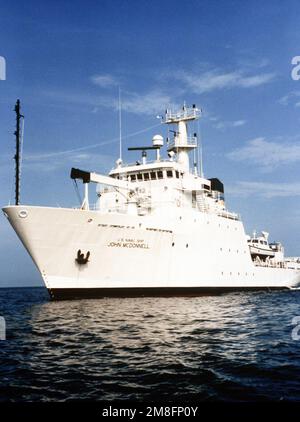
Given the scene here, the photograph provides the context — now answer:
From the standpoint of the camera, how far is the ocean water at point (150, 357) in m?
8.47

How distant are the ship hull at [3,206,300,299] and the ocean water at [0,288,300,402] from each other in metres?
5.97

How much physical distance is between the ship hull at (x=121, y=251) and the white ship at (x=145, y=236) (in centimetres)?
6

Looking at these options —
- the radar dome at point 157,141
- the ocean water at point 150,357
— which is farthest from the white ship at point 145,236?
the ocean water at point 150,357

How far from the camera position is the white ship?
2538 cm

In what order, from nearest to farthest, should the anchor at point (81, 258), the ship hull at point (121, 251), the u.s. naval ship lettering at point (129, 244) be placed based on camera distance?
the ship hull at point (121, 251) < the anchor at point (81, 258) < the u.s. naval ship lettering at point (129, 244)

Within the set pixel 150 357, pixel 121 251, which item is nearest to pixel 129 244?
pixel 121 251

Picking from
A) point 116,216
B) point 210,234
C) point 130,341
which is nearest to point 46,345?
point 130,341

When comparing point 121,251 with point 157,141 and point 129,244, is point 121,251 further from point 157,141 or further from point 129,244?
point 157,141

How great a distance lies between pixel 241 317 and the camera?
19422 millimetres

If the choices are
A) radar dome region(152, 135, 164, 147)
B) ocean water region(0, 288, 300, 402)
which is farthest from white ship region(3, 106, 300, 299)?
ocean water region(0, 288, 300, 402)

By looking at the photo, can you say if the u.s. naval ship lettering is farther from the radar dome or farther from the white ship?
the radar dome

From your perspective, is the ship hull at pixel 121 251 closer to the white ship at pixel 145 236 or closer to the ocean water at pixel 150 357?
the white ship at pixel 145 236

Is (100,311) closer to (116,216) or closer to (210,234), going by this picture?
(116,216)
